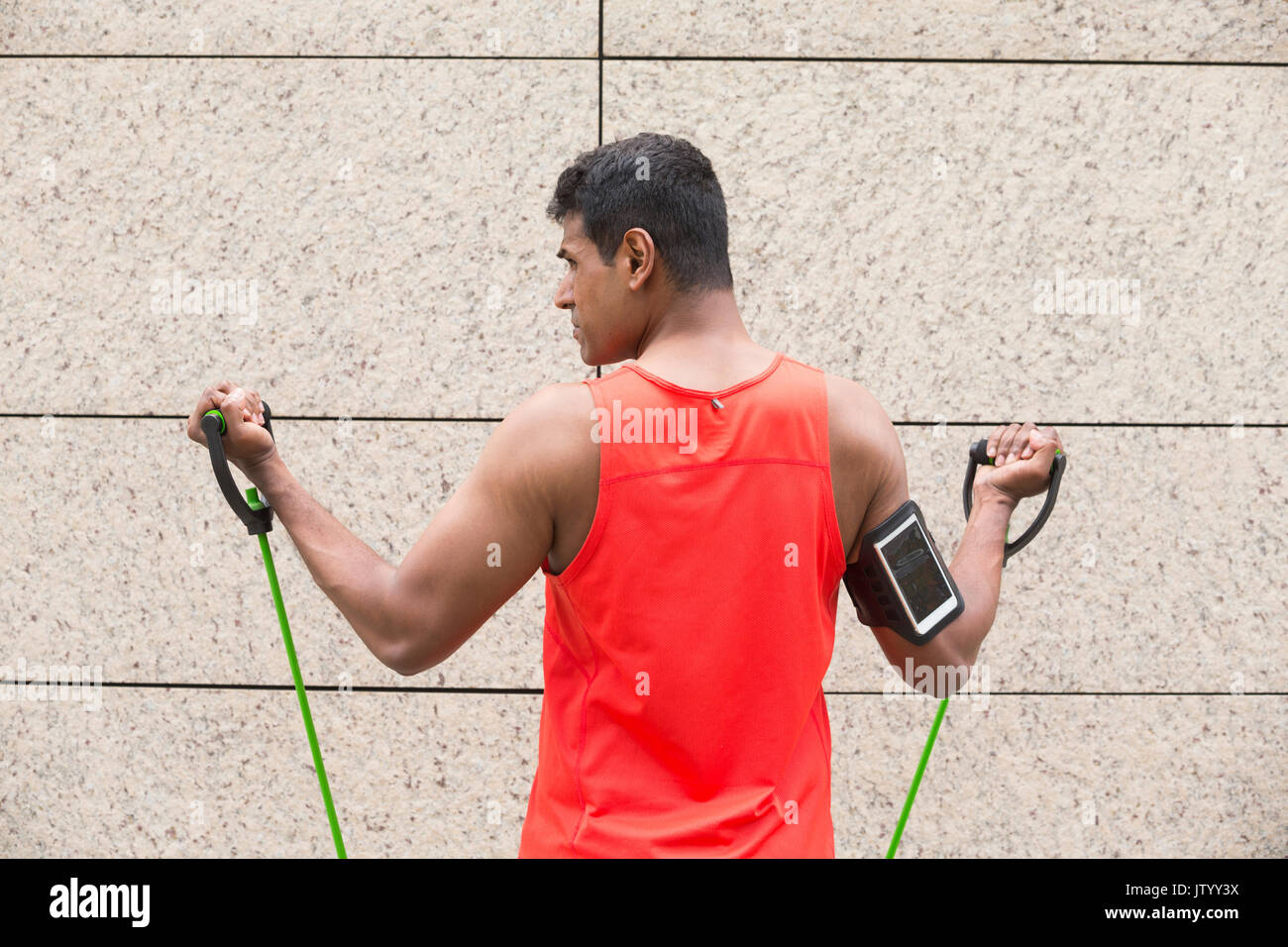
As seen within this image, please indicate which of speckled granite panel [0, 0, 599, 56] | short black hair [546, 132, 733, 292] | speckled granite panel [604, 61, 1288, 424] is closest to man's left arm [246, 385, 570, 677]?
short black hair [546, 132, 733, 292]

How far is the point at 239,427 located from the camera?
1.65 meters

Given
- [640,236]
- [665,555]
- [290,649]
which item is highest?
[640,236]

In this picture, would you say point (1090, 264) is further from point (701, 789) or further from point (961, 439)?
point (701, 789)

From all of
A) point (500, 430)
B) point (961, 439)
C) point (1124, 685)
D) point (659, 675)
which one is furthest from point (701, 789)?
point (1124, 685)

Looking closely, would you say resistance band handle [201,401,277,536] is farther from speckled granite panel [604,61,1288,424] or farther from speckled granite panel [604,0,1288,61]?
speckled granite panel [604,0,1288,61]

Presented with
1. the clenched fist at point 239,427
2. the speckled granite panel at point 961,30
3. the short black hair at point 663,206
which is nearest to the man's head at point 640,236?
the short black hair at point 663,206

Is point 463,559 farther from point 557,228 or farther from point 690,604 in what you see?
point 557,228

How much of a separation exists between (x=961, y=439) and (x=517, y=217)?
154cm

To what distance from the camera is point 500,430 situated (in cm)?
147

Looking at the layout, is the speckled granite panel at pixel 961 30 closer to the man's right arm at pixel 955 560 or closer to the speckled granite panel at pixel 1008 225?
the speckled granite panel at pixel 1008 225

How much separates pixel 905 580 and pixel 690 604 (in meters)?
0.42

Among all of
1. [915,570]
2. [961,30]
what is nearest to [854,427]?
[915,570]

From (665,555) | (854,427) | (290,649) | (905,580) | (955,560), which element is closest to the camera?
(665,555)

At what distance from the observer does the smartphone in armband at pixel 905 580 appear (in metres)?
1.60
